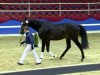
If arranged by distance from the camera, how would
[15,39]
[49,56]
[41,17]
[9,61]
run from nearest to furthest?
[9,61], [49,56], [15,39], [41,17]

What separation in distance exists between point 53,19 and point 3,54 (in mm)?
7132

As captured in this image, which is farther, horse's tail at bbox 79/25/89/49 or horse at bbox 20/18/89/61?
horse's tail at bbox 79/25/89/49

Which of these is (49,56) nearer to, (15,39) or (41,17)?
(15,39)

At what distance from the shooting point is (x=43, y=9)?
18.7 metres

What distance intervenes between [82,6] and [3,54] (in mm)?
9752

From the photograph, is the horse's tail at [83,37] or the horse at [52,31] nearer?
the horse at [52,31]

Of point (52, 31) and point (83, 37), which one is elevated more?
point (52, 31)

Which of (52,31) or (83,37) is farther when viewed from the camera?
(83,37)

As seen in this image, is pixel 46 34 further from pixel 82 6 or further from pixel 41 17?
pixel 82 6

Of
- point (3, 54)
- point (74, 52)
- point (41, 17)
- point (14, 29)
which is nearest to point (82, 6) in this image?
point (41, 17)

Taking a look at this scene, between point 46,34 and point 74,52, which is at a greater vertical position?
point 46,34

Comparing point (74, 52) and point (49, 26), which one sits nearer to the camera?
point (49, 26)

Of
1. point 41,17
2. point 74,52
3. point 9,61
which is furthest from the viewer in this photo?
point 41,17

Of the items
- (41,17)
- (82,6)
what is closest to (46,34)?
(41,17)
